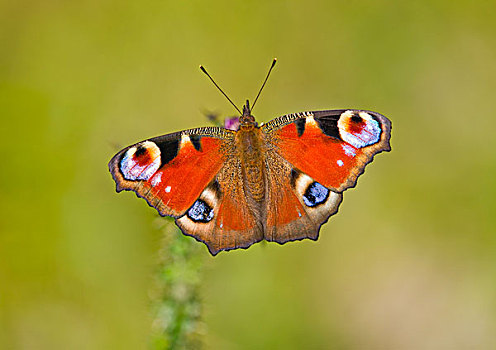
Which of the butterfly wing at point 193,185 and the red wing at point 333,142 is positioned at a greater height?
the red wing at point 333,142

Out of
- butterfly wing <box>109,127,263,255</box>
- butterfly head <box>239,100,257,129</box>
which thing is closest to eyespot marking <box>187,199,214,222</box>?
butterfly wing <box>109,127,263,255</box>

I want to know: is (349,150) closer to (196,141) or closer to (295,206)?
(295,206)

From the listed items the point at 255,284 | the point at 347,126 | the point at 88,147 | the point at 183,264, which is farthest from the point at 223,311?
the point at 347,126

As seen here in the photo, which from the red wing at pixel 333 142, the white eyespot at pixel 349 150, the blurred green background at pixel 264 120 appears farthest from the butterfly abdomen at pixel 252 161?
the blurred green background at pixel 264 120

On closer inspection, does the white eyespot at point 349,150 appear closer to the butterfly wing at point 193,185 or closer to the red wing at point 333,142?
the red wing at point 333,142

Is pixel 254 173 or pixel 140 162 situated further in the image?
pixel 254 173

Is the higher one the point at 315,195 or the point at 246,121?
the point at 246,121

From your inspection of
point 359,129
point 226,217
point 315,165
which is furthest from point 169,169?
point 359,129

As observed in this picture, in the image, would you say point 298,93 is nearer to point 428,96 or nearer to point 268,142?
point 428,96
